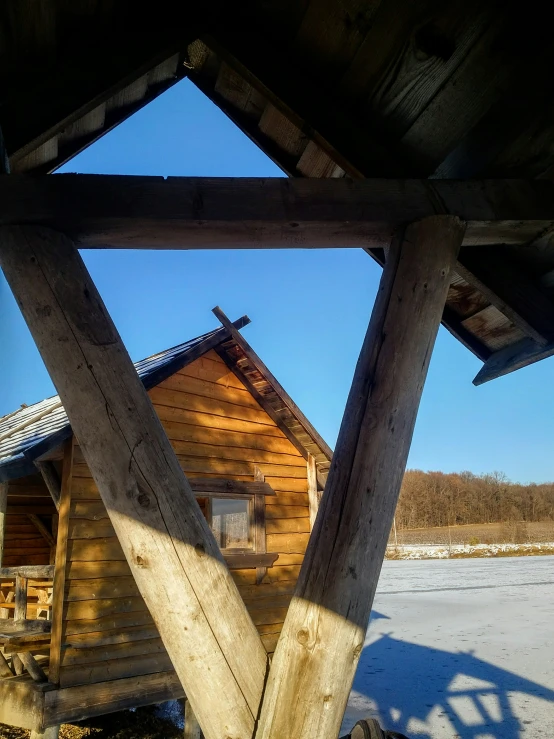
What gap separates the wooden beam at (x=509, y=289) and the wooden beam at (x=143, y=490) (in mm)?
1688

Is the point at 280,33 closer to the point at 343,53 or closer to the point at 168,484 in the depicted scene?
the point at 343,53

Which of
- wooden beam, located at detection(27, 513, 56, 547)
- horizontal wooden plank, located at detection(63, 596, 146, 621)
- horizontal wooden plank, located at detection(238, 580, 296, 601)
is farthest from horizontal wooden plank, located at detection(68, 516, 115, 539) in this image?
wooden beam, located at detection(27, 513, 56, 547)

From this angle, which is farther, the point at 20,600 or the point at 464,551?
the point at 464,551

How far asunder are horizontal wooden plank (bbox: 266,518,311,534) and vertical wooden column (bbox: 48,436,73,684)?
118 inches

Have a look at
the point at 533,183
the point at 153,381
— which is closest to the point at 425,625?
the point at 153,381

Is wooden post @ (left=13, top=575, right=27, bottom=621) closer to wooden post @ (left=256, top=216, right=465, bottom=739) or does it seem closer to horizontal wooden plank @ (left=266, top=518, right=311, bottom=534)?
horizontal wooden plank @ (left=266, top=518, right=311, bottom=534)

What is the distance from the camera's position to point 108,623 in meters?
6.04

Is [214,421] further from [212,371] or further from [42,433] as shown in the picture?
[42,433]

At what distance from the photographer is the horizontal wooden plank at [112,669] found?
561cm

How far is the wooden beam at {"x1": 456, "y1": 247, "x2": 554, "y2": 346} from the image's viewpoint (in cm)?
257

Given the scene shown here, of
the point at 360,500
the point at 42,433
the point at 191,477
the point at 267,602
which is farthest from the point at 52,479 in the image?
the point at 360,500

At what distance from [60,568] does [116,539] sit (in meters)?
0.68

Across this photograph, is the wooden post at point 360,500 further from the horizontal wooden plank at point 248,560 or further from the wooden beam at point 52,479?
the horizontal wooden plank at point 248,560

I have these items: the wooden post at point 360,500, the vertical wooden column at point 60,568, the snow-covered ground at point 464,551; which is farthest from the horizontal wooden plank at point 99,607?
the snow-covered ground at point 464,551
